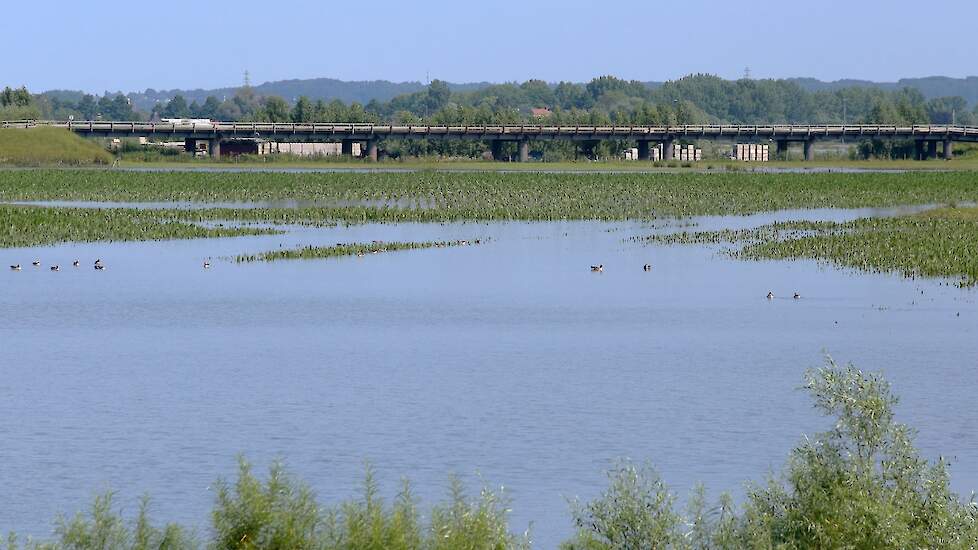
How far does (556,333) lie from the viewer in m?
36.0

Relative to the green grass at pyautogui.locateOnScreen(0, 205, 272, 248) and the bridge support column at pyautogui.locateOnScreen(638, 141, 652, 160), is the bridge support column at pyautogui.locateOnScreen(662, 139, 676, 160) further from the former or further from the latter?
the green grass at pyautogui.locateOnScreen(0, 205, 272, 248)

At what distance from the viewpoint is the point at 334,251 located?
54.5 metres

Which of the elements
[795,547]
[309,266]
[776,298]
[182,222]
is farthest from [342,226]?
[795,547]

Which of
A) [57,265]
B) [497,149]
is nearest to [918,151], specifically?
[497,149]

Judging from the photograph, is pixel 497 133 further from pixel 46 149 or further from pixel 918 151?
pixel 918 151

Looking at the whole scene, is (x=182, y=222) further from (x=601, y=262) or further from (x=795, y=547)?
(x=795, y=547)

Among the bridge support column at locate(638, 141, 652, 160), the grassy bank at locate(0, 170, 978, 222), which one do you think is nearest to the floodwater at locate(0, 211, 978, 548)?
the grassy bank at locate(0, 170, 978, 222)

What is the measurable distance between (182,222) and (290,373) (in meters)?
39.2

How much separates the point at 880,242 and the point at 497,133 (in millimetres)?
116009

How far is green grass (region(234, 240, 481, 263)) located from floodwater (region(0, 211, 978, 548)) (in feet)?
→ 4.62

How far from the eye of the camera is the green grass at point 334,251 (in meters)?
52.8

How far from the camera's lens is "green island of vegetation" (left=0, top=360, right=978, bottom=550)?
13.5m

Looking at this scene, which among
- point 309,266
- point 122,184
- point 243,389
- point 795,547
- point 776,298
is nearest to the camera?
point 795,547

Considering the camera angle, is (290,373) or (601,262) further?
(601,262)
